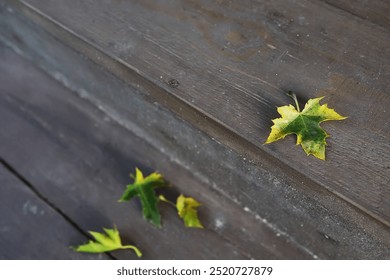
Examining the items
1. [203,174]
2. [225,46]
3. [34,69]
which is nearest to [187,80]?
[225,46]

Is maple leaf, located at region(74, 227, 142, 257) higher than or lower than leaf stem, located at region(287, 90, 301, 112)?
lower

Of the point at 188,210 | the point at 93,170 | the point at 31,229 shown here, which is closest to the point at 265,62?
the point at 188,210

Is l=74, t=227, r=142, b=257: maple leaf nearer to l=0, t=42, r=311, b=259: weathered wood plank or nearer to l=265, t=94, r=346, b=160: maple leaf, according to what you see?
l=0, t=42, r=311, b=259: weathered wood plank

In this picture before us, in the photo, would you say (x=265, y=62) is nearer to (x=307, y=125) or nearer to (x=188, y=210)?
(x=307, y=125)

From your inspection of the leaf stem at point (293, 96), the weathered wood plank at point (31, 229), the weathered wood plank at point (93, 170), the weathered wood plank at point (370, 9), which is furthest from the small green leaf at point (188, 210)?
the weathered wood plank at point (370, 9)

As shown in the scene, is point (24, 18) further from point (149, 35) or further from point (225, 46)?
point (225, 46)

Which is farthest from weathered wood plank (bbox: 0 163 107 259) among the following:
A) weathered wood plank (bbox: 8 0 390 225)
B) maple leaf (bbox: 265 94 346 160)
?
maple leaf (bbox: 265 94 346 160)
